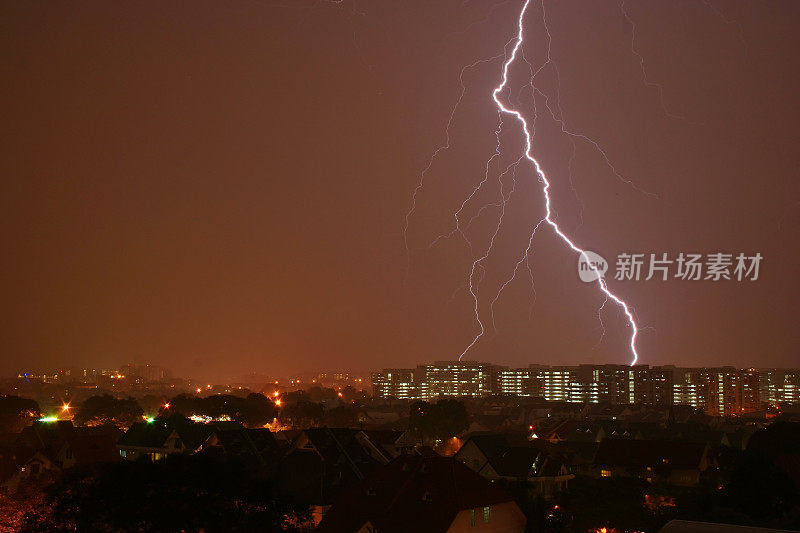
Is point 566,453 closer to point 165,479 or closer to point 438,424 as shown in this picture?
point 438,424

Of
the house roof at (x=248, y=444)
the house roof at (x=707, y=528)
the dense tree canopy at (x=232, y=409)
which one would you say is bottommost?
the dense tree canopy at (x=232, y=409)

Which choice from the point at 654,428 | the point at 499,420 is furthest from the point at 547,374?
the point at 654,428

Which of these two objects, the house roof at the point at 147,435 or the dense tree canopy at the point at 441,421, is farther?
the dense tree canopy at the point at 441,421

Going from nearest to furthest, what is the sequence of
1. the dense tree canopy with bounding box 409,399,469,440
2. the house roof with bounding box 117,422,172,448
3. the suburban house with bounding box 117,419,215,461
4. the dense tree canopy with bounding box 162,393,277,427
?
the suburban house with bounding box 117,419,215,461
the house roof with bounding box 117,422,172,448
the dense tree canopy with bounding box 409,399,469,440
the dense tree canopy with bounding box 162,393,277,427

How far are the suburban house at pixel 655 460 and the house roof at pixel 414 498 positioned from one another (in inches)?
452

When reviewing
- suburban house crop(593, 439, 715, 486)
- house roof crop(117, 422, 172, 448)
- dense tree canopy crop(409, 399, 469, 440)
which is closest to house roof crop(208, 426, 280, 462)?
house roof crop(117, 422, 172, 448)

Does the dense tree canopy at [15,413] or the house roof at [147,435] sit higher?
the house roof at [147,435]

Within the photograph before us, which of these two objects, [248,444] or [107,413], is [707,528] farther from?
[107,413]

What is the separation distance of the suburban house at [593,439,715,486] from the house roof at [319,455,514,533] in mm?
11487

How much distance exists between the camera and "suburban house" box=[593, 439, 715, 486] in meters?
27.2

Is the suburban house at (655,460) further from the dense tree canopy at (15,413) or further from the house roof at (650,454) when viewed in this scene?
the dense tree canopy at (15,413)

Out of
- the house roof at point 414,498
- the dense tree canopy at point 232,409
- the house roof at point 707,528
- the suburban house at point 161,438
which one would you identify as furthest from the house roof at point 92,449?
the house roof at point 707,528

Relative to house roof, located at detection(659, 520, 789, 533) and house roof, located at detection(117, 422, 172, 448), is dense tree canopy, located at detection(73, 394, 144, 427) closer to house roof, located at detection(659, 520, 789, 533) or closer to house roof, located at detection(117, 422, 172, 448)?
house roof, located at detection(117, 422, 172, 448)

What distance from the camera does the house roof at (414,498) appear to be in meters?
16.3
